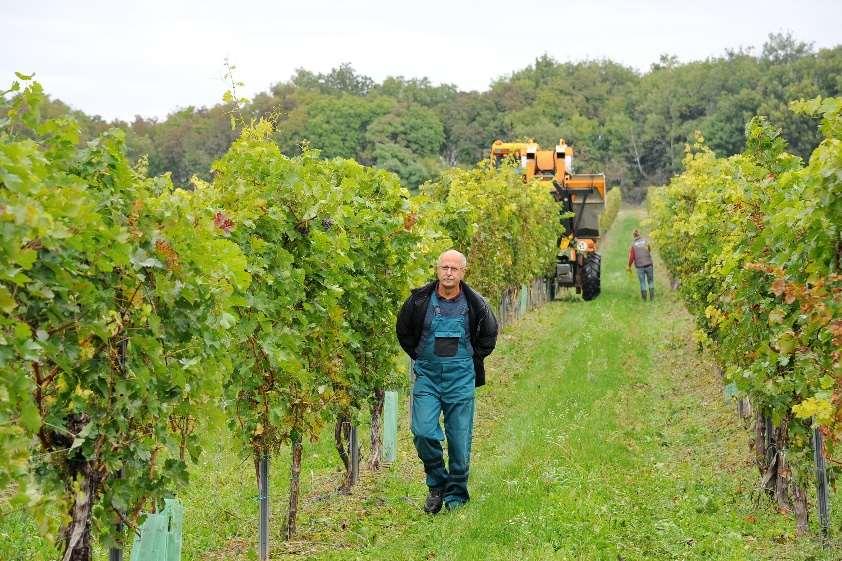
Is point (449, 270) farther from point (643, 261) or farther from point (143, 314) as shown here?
point (643, 261)

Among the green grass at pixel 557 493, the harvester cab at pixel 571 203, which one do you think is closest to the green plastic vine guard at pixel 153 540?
the green grass at pixel 557 493

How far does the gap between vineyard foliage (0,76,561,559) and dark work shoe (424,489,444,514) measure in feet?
2.92

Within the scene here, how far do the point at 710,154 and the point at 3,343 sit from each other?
1940cm

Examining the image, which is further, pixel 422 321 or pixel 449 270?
pixel 422 321

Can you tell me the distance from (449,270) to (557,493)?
1.80 meters

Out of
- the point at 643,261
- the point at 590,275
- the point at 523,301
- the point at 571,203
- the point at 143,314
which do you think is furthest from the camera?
the point at 590,275

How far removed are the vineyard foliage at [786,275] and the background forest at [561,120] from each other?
55705mm

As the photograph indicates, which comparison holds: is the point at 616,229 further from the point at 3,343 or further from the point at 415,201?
the point at 3,343

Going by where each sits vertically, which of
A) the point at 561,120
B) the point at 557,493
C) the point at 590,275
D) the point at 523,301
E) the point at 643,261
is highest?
the point at 561,120

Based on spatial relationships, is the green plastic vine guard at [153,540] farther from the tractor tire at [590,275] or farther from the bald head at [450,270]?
the tractor tire at [590,275]

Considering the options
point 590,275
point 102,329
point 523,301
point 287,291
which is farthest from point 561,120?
point 102,329

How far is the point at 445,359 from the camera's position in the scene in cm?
759

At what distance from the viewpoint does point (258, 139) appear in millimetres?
6980

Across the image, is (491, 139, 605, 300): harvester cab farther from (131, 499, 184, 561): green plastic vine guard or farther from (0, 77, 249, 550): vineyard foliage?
(0, 77, 249, 550): vineyard foliage
